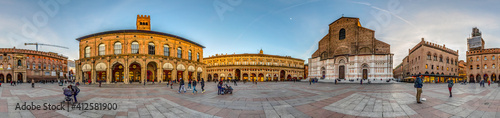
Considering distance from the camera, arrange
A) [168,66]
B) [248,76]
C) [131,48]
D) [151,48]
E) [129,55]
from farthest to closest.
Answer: [248,76], [168,66], [151,48], [131,48], [129,55]

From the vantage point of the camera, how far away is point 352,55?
45.5 metres

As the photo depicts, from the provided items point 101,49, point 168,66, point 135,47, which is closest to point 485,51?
point 168,66

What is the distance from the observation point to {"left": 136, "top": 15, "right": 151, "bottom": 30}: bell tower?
1657 inches

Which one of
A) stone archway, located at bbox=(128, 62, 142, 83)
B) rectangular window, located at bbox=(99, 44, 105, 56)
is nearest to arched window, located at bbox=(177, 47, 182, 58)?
stone archway, located at bbox=(128, 62, 142, 83)

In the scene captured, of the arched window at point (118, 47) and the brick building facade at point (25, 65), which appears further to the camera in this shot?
the brick building facade at point (25, 65)

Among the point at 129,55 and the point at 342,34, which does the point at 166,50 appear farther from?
the point at 342,34

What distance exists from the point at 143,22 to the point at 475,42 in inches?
3896

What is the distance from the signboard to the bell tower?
318 ft

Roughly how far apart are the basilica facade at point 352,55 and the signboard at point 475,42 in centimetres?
3916

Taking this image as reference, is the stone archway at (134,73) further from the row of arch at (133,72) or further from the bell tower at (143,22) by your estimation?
the bell tower at (143,22)

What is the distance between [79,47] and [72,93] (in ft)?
118

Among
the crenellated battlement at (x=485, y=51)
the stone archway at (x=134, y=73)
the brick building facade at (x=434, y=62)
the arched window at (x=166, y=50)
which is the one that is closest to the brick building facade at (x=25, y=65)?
the stone archway at (x=134, y=73)

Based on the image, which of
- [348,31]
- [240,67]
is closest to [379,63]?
[348,31]

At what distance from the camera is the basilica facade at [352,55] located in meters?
42.6
